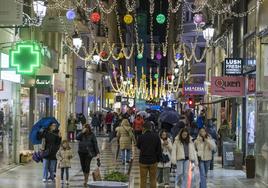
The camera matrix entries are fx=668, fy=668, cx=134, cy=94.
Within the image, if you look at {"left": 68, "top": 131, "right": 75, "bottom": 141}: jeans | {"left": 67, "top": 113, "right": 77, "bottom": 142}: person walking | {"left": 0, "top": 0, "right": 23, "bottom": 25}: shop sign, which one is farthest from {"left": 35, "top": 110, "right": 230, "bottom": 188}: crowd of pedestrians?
{"left": 68, "top": 131, "right": 75, "bottom": 141}: jeans

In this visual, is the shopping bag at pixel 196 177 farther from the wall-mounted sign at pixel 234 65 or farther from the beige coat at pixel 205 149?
the wall-mounted sign at pixel 234 65

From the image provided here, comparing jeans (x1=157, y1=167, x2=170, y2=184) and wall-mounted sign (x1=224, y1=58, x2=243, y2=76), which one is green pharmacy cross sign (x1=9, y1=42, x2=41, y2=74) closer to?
jeans (x1=157, y1=167, x2=170, y2=184)

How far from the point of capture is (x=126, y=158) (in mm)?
26359

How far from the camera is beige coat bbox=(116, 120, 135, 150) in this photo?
25.4 meters

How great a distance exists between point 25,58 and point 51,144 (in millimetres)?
2795

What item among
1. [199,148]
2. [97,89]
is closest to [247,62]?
[199,148]

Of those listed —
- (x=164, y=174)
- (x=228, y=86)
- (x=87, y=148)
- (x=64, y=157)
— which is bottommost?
(x=164, y=174)

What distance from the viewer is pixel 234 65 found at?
1060 inches

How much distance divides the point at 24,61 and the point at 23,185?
370cm

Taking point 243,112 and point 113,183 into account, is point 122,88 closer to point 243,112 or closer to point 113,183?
point 243,112

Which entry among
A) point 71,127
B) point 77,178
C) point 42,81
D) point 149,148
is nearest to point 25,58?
point 77,178

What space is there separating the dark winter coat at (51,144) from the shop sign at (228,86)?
8054mm

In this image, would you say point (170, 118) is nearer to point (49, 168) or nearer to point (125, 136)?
point (125, 136)

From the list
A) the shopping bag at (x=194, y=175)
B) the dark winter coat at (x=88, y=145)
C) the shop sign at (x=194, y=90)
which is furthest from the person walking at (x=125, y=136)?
the shop sign at (x=194, y=90)
